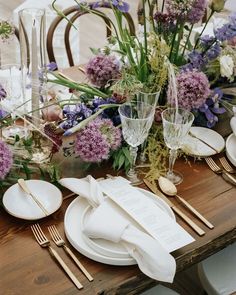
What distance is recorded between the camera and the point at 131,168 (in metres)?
1.23

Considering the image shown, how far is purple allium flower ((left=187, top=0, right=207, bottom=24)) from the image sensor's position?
50.5 inches

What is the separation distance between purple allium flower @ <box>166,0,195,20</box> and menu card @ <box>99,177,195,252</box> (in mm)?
482

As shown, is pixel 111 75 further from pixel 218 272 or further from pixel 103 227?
pixel 218 272

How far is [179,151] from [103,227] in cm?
45

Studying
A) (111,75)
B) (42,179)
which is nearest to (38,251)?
(42,179)

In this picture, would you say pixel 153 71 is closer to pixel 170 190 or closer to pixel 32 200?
pixel 170 190

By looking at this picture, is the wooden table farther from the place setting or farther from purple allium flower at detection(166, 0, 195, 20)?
purple allium flower at detection(166, 0, 195, 20)

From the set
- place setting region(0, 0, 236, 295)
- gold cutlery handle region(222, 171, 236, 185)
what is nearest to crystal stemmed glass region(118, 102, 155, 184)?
place setting region(0, 0, 236, 295)

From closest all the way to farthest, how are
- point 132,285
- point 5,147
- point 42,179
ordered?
point 132,285
point 5,147
point 42,179

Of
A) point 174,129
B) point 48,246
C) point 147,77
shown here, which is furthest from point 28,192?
point 147,77

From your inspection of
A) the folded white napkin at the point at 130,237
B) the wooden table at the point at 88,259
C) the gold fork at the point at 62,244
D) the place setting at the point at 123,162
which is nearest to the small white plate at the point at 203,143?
the place setting at the point at 123,162

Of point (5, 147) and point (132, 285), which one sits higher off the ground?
point (5, 147)

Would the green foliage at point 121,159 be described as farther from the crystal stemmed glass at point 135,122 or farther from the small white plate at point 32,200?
the small white plate at point 32,200

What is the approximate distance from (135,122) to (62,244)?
1.13 ft
